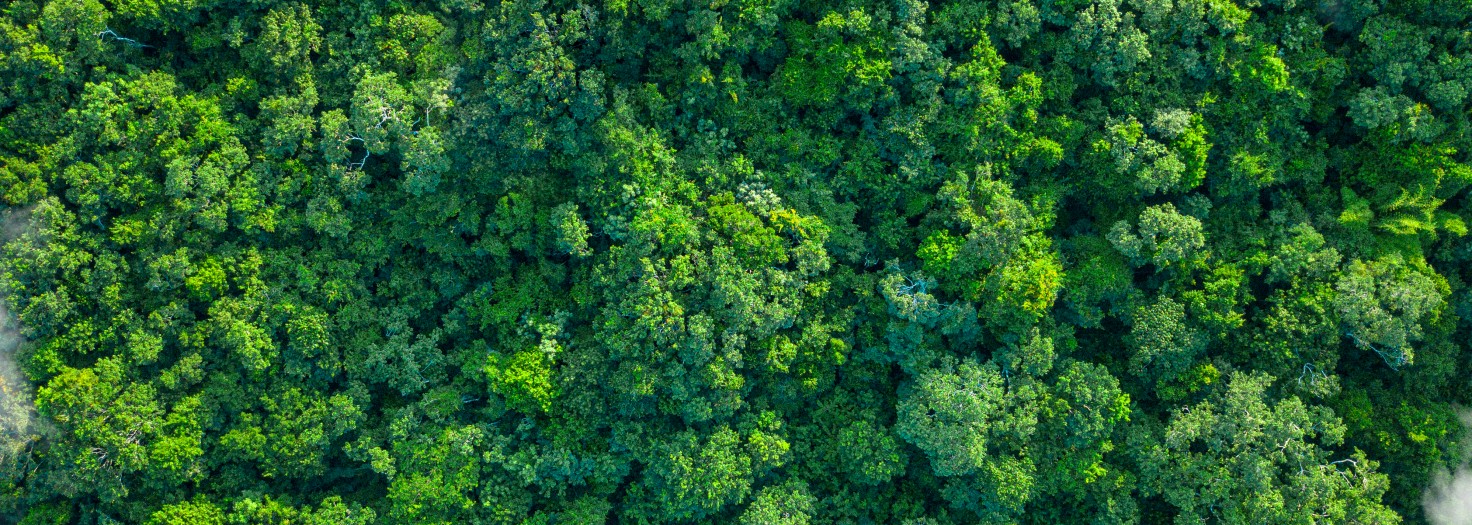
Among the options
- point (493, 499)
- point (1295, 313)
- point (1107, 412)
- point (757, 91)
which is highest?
point (757, 91)

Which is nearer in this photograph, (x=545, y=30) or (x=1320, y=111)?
(x=545, y=30)

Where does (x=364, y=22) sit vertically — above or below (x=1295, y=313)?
above

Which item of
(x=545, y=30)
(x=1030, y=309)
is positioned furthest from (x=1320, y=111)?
(x=545, y=30)

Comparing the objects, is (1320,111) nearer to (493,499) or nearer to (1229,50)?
(1229,50)

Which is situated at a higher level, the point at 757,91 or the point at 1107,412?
the point at 757,91

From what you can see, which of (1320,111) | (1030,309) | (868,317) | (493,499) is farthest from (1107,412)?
(493,499)

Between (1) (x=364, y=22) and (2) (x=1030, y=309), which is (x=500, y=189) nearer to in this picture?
(1) (x=364, y=22)
